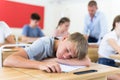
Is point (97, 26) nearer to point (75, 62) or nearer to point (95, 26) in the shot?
point (95, 26)

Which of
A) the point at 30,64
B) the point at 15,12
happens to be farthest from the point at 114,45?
the point at 15,12

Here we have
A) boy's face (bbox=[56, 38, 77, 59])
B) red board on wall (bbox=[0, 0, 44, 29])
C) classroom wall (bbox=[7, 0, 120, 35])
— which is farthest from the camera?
classroom wall (bbox=[7, 0, 120, 35])

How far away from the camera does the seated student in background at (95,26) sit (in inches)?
152

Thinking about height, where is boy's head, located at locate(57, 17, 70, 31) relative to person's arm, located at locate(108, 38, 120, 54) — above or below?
above

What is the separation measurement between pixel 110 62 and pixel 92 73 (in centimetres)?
145

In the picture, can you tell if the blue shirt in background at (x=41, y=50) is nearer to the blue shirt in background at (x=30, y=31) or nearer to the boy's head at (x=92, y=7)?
the boy's head at (x=92, y=7)

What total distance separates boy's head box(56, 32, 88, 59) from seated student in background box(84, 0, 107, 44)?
2.59 meters

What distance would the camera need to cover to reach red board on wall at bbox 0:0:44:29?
214 inches

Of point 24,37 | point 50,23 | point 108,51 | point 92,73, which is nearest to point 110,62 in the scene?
point 108,51

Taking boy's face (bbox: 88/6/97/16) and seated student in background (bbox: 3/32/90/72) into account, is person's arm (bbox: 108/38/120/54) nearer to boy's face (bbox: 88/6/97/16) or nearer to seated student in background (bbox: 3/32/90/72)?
seated student in background (bbox: 3/32/90/72)

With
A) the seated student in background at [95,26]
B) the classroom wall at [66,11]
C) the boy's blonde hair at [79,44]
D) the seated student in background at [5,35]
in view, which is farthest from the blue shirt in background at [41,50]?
the classroom wall at [66,11]

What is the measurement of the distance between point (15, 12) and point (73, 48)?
477 cm

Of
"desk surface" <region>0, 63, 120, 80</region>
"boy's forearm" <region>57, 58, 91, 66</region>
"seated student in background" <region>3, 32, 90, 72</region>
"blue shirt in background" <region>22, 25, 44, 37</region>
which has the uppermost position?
"blue shirt in background" <region>22, 25, 44, 37</region>

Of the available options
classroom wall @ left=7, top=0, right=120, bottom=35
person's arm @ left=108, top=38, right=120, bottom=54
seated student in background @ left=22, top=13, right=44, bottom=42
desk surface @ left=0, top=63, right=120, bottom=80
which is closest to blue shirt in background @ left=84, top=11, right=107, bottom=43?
seated student in background @ left=22, top=13, right=44, bottom=42
